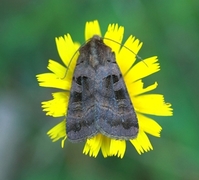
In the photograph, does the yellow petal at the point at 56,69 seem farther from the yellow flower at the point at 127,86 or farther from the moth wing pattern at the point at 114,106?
the moth wing pattern at the point at 114,106

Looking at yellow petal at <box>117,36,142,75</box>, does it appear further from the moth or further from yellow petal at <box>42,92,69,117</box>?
yellow petal at <box>42,92,69,117</box>

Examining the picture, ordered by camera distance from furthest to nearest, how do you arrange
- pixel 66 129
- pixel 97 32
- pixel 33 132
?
pixel 33 132 < pixel 97 32 < pixel 66 129

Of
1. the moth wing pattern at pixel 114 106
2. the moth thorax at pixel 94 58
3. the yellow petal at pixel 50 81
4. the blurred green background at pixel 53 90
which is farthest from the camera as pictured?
the blurred green background at pixel 53 90

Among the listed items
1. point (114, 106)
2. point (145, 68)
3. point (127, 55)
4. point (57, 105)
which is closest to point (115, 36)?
point (127, 55)

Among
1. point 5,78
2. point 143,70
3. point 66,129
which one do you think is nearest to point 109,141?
point 66,129

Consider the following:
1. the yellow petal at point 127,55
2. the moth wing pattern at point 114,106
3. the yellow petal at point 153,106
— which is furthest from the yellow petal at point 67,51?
the yellow petal at point 153,106

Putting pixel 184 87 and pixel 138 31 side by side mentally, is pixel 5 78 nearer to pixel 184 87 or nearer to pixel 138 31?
pixel 138 31
